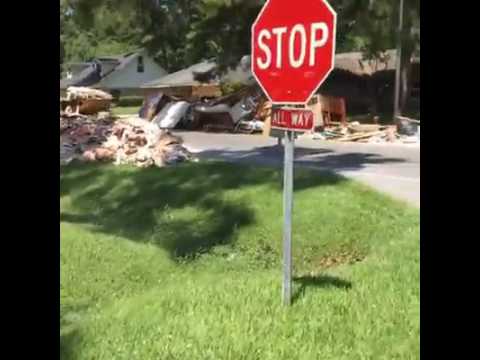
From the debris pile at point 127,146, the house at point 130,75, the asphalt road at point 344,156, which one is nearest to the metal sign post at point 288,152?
the asphalt road at point 344,156

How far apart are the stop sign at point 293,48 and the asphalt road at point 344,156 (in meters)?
5.10

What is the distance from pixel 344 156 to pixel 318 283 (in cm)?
1229

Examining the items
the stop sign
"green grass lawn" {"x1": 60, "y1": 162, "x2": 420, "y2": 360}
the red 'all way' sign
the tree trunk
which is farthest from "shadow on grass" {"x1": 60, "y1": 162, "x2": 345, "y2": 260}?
the tree trunk

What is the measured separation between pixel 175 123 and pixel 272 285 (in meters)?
26.9

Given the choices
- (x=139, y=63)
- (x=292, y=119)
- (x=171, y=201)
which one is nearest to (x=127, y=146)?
(x=171, y=201)

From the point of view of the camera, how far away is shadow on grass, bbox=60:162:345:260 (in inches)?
330

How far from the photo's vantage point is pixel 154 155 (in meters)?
13.5

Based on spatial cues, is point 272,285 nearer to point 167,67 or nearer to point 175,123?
point 175,123

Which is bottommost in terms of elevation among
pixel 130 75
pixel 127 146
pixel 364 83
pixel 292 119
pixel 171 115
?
pixel 127 146

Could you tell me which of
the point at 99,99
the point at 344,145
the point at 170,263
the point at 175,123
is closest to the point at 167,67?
the point at 99,99

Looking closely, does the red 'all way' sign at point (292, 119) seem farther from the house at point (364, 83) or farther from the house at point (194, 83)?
the house at point (194, 83)

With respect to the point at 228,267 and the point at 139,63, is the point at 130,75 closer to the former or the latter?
the point at 139,63

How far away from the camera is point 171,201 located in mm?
9977

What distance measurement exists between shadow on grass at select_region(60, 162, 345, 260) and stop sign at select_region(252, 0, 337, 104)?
336 centimetres
